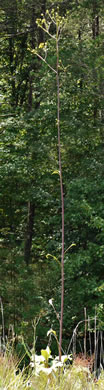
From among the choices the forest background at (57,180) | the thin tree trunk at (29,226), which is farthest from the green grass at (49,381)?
the thin tree trunk at (29,226)

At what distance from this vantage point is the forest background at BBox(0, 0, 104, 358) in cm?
843

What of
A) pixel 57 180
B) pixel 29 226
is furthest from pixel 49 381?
pixel 29 226

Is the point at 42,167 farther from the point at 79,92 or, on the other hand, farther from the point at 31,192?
the point at 79,92

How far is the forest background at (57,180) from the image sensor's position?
8.43 m

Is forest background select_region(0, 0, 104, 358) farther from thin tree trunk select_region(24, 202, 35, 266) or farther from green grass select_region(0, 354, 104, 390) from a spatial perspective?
green grass select_region(0, 354, 104, 390)

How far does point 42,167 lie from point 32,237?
129 inches

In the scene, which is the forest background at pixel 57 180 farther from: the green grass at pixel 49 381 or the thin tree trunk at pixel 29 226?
the green grass at pixel 49 381

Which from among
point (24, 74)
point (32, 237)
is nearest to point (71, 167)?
point (32, 237)

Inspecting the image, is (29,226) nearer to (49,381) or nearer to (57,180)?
(57,180)

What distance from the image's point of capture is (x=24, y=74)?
13.9 m

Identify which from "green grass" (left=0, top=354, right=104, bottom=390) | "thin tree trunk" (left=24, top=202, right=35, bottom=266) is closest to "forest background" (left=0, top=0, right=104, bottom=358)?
"thin tree trunk" (left=24, top=202, right=35, bottom=266)

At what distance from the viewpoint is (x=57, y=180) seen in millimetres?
9938

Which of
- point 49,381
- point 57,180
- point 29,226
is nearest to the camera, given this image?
point 49,381

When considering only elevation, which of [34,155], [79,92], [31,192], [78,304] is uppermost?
[79,92]
